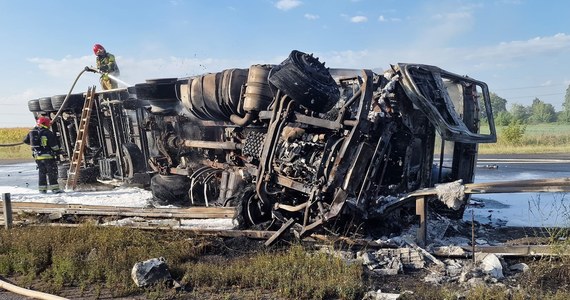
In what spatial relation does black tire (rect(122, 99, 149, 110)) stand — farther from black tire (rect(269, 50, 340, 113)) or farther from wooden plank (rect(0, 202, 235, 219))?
black tire (rect(269, 50, 340, 113))

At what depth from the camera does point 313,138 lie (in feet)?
17.7

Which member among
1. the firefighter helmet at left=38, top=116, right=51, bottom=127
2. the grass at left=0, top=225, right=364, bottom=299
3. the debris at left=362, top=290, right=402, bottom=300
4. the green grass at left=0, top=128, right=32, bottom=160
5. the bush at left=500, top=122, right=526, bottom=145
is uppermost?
the firefighter helmet at left=38, top=116, right=51, bottom=127

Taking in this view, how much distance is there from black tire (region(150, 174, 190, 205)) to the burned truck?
0.06 ft

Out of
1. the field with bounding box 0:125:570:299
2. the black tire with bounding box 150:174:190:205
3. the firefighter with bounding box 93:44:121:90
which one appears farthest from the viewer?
the firefighter with bounding box 93:44:121:90

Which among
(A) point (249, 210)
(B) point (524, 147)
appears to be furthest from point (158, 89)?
(B) point (524, 147)

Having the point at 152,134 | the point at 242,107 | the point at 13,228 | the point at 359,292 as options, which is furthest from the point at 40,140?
the point at 359,292

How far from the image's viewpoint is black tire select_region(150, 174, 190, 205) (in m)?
7.83

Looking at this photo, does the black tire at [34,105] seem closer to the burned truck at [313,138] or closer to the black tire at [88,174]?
the black tire at [88,174]

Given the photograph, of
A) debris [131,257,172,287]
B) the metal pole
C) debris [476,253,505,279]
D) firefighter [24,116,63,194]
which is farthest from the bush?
debris [131,257,172,287]

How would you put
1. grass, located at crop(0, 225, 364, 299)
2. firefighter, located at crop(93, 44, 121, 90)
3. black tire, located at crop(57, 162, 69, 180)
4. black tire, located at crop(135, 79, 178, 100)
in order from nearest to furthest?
grass, located at crop(0, 225, 364, 299), black tire, located at crop(135, 79, 178, 100), black tire, located at crop(57, 162, 69, 180), firefighter, located at crop(93, 44, 121, 90)

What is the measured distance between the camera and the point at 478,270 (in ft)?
13.8

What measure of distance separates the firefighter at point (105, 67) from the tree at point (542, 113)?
207ft

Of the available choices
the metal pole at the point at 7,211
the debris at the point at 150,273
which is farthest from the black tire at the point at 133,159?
the debris at the point at 150,273

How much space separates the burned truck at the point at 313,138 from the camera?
199 inches
